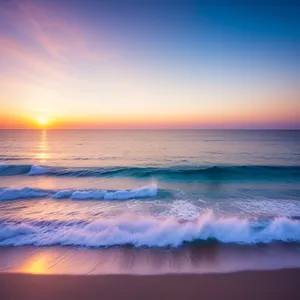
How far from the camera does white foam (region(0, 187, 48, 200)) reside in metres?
11.3

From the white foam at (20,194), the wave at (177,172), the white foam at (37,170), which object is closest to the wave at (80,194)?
the white foam at (20,194)

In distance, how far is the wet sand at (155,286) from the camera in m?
4.25

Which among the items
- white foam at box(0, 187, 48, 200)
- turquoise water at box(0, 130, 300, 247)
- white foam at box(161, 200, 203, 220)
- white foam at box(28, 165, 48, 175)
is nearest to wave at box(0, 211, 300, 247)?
turquoise water at box(0, 130, 300, 247)

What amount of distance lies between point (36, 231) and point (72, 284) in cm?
335

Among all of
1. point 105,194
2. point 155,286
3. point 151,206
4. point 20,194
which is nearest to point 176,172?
point 105,194

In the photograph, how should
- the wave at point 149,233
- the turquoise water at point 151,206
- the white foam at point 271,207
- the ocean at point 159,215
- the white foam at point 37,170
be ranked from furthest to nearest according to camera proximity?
the white foam at point 37,170, the white foam at point 271,207, the turquoise water at point 151,206, the wave at point 149,233, the ocean at point 159,215

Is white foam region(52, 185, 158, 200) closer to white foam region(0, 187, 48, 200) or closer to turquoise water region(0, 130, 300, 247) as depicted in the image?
A: turquoise water region(0, 130, 300, 247)

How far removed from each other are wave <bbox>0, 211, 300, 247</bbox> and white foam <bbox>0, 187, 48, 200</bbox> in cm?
429

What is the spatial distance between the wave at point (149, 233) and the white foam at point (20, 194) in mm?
4290

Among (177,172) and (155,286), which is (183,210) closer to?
(155,286)

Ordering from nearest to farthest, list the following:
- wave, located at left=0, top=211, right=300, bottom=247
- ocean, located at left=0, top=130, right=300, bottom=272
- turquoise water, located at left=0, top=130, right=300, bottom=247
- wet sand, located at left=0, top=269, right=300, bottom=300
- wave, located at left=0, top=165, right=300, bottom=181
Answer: wet sand, located at left=0, top=269, right=300, bottom=300 < ocean, located at left=0, top=130, right=300, bottom=272 < wave, located at left=0, top=211, right=300, bottom=247 < turquoise water, located at left=0, top=130, right=300, bottom=247 < wave, located at left=0, top=165, right=300, bottom=181

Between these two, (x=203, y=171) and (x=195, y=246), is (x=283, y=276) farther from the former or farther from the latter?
(x=203, y=171)

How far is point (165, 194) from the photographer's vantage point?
11961 mm

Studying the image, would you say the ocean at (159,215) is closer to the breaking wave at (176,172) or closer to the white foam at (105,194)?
the white foam at (105,194)
